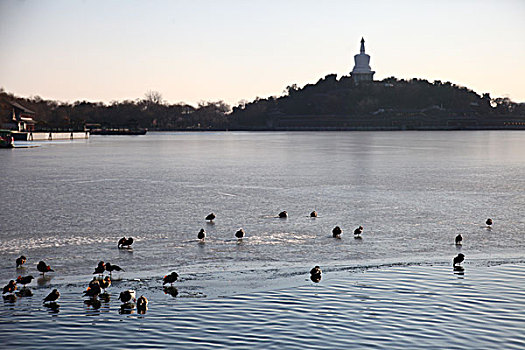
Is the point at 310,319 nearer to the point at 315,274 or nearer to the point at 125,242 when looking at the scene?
the point at 315,274

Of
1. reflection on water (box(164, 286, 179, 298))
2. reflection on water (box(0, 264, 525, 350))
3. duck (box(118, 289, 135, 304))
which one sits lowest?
reflection on water (box(0, 264, 525, 350))

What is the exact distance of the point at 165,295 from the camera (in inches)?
466

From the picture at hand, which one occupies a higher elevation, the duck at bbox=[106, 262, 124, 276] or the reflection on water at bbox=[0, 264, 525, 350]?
the duck at bbox=[106, 262, 124, 276]

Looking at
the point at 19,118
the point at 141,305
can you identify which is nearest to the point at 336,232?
the point at 141,305

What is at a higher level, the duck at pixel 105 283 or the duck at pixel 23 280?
the duck at pixel 23 280

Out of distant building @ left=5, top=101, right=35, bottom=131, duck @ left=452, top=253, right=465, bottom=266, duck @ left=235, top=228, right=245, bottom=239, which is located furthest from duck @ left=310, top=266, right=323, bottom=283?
distant building @ left=5, top=101, right=35, bottom=131

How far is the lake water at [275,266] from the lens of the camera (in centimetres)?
1019

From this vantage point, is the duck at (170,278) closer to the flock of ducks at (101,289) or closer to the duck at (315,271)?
the flock of ducks at (101,289)

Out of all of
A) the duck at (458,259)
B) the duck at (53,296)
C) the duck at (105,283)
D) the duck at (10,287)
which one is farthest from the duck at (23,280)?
the duck at (458,259)

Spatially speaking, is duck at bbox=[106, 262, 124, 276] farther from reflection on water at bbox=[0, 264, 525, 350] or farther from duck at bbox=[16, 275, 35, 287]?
duck at bbox=[16, 275, 35, 287]

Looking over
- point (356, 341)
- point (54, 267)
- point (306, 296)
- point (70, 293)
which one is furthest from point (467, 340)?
point (54, 267)

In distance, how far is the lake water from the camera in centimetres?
1019

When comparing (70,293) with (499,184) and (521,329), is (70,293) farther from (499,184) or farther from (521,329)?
(499,184)

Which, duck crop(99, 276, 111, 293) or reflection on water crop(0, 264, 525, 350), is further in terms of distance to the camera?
duck crop(99, 276, 111, 293)
